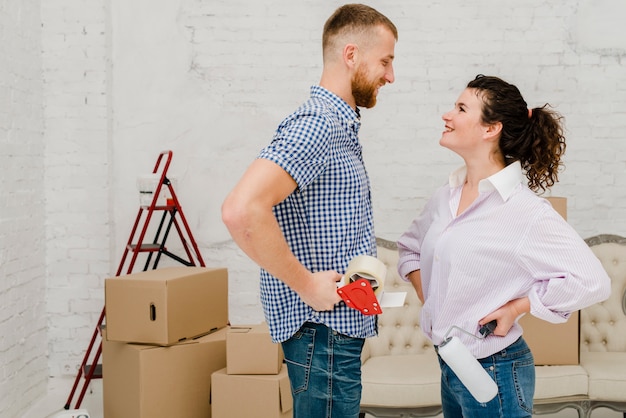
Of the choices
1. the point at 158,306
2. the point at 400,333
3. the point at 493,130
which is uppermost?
the point at 493,130

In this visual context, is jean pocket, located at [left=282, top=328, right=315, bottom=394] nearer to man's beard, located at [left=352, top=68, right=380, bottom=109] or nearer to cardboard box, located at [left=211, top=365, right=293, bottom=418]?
man's beard, located at [left=352, top=68, right=380, bottom=109]

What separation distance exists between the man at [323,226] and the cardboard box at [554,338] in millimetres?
1884

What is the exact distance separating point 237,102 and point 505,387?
2.76 meters

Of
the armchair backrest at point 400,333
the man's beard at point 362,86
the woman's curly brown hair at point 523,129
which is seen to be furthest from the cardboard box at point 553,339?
the man's beard at point 362,86

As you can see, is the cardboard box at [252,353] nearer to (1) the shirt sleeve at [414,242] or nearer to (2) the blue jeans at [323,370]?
(1) the shirt sleeve at [414,242]

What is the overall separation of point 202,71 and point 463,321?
2.76m

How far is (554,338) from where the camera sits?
10.5 feet

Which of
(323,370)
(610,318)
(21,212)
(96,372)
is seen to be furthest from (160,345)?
(610,318)

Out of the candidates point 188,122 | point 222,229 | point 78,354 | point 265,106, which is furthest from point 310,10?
point 78,354

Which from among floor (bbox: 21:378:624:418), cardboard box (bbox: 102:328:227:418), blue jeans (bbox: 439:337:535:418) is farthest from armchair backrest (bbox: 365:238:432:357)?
blue jeans (bbox: 439:337:535:418)

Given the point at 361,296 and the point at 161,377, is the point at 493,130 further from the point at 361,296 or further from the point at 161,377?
the point at 161,377

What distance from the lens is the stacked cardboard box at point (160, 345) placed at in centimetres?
287

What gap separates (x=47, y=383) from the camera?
3.92 meters

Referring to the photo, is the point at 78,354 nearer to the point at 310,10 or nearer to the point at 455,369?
the point at 310,10
